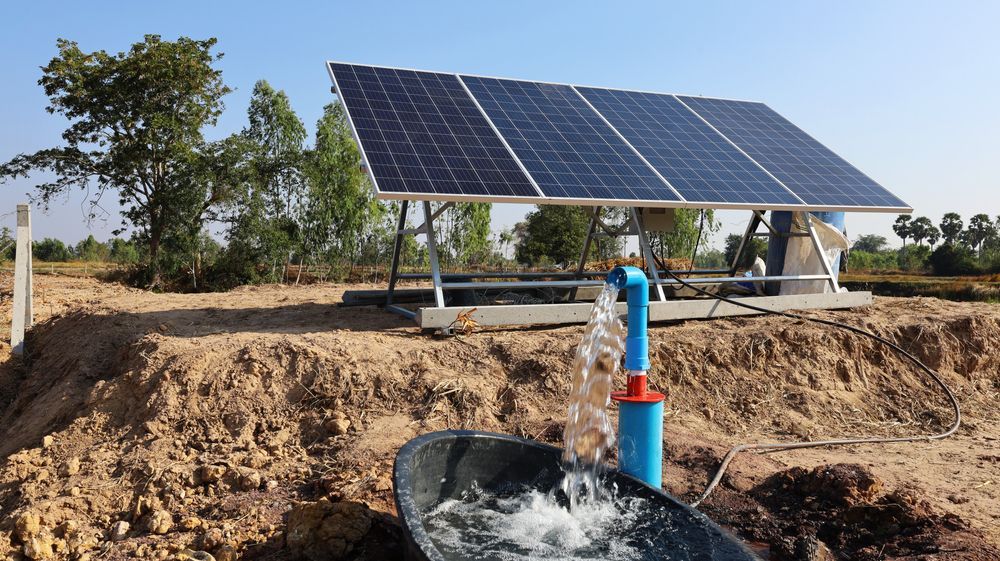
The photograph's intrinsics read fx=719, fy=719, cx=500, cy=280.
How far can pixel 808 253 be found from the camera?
10.1 meters

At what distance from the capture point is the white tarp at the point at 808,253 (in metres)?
10.0

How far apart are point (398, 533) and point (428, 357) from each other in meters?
2.71

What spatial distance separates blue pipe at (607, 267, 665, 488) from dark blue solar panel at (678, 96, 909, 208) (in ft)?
20.7

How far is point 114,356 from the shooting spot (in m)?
7.49

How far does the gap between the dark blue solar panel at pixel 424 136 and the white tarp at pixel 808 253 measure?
4535mm

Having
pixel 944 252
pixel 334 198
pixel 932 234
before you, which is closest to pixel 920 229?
pixel 932 234

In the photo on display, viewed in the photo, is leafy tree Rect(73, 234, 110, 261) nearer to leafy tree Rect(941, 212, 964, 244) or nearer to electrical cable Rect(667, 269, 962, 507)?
electrical cable Rect(667, 269, 962, 507)

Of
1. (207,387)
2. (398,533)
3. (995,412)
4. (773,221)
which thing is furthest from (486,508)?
(773,221)

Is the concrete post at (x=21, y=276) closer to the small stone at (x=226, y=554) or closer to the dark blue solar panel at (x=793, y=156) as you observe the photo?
the small stone at (x=226, y=554)

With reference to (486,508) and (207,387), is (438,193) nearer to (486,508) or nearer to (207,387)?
(207,387)

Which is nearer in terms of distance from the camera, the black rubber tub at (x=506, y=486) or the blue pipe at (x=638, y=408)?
the black rubber tub at (x=506, y=486)

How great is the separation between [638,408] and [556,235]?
21944mm

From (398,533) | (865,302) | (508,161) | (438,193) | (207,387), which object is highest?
(508,161)

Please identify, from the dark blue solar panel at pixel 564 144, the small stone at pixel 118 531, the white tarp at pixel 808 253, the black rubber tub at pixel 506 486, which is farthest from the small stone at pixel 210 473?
the white tarp at pixel 808 253
